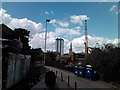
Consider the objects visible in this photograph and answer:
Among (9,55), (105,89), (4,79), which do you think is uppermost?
(9,55)

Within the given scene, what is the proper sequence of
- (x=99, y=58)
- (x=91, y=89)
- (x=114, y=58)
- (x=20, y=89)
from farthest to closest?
(x=99, y=58), (x=114, y=58), (x=91, y=89), (x=20, y=89)

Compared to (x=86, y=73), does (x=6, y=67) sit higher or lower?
higher

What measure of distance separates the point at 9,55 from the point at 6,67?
524 millimetres

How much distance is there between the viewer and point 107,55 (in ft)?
120

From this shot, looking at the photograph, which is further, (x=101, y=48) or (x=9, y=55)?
(x=101, y=48)

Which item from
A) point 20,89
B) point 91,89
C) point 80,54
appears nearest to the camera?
point 20,89

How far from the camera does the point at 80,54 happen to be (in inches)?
5851

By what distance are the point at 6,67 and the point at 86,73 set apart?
27.3 metres

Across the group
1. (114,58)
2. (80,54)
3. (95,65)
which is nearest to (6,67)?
(114,58)

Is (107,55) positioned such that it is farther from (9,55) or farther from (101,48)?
(9,55)

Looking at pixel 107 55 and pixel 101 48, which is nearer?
pixel 107 55

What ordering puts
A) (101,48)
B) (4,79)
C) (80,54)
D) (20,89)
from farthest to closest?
1. (80,54)
2. (101,48)
3. (20,89)
4. (4,79)

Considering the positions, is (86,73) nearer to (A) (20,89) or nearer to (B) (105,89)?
(B) (105,89)

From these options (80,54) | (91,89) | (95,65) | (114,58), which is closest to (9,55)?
(91,89)
